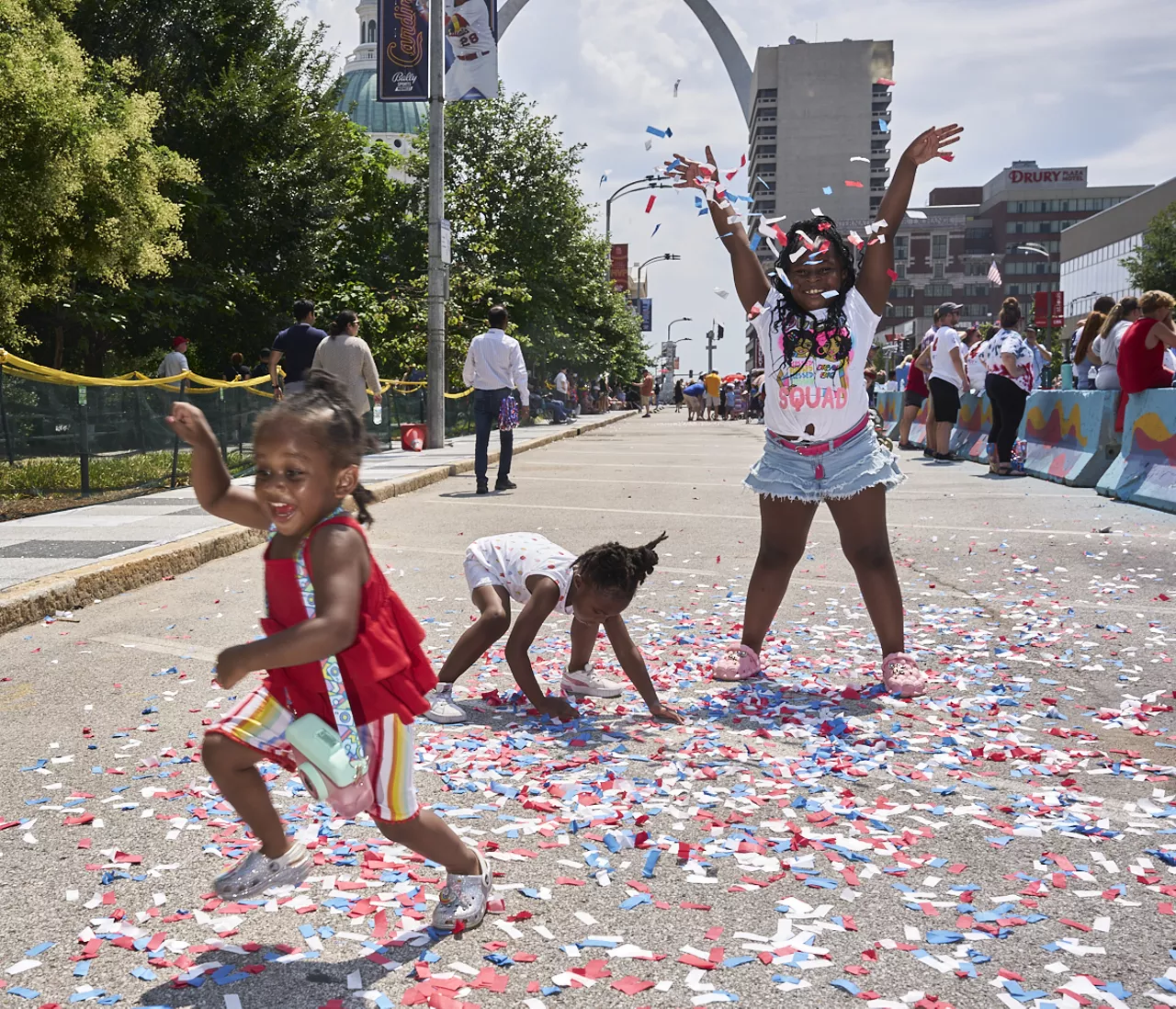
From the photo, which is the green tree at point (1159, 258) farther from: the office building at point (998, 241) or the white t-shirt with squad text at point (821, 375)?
the office building at point (998, 241)

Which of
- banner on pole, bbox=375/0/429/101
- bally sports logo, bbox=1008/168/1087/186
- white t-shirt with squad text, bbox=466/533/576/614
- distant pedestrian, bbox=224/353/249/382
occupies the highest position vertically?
bally sports logo, bbox=1008/168/1087/186

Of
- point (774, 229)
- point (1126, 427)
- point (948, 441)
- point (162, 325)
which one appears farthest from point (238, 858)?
point (162, 325)

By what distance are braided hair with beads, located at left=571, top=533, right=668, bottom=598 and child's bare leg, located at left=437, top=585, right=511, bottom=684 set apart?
0.45 metres

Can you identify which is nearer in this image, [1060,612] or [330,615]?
[330,615]

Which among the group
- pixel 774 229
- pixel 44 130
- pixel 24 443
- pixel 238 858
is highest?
pixel 44 130

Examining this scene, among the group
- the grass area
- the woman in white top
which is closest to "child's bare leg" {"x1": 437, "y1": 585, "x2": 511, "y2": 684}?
the grass area

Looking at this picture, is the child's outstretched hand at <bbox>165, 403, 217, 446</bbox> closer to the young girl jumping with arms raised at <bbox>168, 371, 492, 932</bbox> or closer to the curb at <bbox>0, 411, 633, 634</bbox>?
the young girl jumping with arms raised at <bbox>168, 371, 492, 932</bbox>

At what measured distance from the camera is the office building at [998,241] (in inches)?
6752

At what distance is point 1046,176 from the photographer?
176 meters

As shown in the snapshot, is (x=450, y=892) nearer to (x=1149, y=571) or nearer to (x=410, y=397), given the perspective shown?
(x=1149, y=571)

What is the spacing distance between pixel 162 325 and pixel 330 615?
29327 millimetres

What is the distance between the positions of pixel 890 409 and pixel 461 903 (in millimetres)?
28244

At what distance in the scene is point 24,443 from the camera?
12.0m

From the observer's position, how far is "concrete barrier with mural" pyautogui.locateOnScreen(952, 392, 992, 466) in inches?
765
